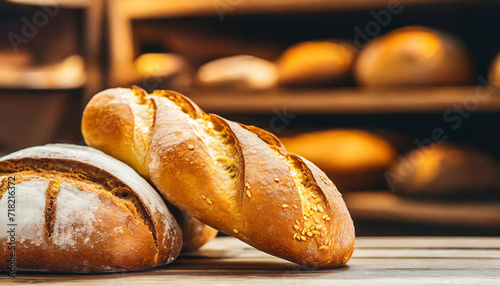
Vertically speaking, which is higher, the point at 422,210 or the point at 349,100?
the point at 349,100

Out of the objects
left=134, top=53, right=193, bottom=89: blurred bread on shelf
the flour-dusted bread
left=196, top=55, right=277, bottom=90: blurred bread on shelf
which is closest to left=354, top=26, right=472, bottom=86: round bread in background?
left=196, top=55, right=277, bottom=90: blurred bread on shelf

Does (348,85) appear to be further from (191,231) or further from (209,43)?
(191,231)

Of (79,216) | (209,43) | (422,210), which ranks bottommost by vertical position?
(422,210)

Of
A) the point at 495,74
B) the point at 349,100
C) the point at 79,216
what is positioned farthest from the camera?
the point at 349,100

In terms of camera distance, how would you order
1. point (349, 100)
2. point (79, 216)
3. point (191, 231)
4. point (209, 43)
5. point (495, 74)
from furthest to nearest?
1. point (209, 43)
2. point (349, 100)
3. point (495, 74)
4. point (191, 231)
5. point (79, 216)

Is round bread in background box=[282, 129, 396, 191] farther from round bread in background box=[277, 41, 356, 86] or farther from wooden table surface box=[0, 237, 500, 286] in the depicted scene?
wooden table surface box=[0, 237, 500, 286]

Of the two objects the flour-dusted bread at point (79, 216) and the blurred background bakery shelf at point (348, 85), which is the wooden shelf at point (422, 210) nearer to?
the blurred background bakery shelf at point (348, 85)

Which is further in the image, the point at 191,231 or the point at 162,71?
the point at 162,71

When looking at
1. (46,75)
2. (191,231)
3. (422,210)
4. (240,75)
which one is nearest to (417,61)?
(422,210)
